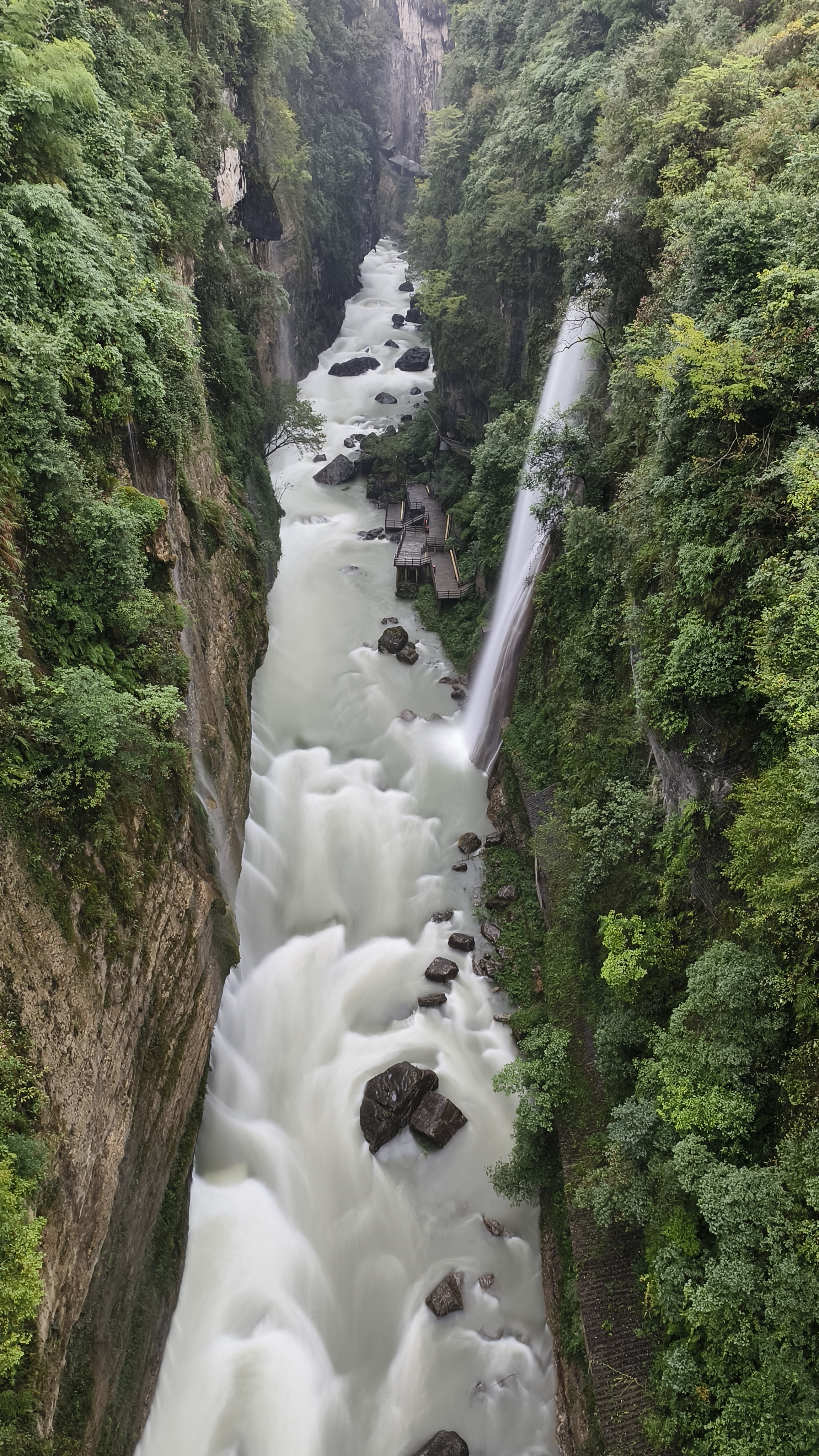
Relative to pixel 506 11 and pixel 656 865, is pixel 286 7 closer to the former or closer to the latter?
pixel 506 11

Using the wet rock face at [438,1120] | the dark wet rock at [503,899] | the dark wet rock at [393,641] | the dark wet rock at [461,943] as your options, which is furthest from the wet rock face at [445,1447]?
→ the dark wet rock at [393,641]

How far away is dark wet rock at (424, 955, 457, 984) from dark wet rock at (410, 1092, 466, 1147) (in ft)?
8.38

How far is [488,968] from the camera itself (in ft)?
50.8

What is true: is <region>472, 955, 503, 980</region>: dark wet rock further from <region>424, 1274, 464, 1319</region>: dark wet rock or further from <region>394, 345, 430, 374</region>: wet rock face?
<region>394, 345, 430, 374</region>: wet rock face

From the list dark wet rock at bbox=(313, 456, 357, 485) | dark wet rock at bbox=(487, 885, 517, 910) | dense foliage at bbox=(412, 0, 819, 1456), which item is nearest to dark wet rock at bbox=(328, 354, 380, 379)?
dark wet rock at bbox=(313, 456, 357, 485)

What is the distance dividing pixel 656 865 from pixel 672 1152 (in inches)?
150

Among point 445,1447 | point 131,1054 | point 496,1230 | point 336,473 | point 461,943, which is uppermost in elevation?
point 336,473

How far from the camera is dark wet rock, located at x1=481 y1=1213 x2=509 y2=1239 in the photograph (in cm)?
1182

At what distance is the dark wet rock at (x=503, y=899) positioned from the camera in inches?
651

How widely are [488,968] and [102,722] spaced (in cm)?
1081

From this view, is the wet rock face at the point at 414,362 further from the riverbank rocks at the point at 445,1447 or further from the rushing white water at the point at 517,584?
the riverbank rocks at the point at 445,1447

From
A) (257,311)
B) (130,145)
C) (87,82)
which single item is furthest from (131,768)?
(257,311)

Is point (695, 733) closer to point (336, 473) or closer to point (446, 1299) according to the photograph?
point (446, 1299)

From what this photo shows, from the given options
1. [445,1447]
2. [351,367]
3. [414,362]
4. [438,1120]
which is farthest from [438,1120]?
[414,362]
